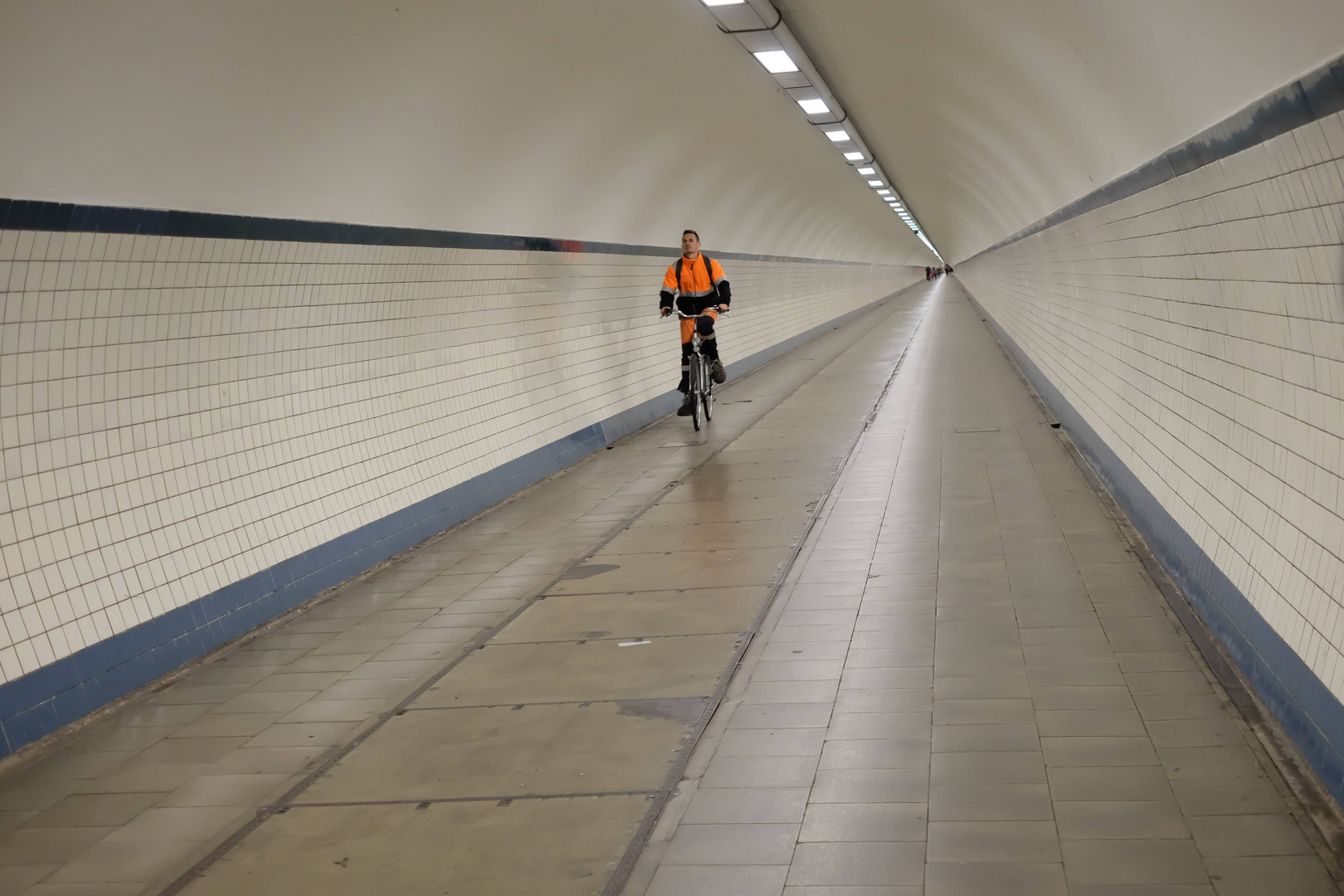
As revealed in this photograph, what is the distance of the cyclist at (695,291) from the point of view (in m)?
13.1

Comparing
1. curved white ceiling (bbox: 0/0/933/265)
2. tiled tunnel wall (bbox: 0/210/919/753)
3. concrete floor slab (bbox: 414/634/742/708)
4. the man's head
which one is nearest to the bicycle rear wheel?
the man's head

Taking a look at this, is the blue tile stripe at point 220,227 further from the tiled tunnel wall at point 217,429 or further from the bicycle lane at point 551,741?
the bicycle lane at point 551,741

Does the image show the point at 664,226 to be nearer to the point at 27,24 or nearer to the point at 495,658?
the point at 495,658

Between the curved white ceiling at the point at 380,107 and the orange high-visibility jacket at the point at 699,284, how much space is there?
36.6 inches

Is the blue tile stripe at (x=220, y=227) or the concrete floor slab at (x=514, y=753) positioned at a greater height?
the blue tile stripe at (x=220, y=227)

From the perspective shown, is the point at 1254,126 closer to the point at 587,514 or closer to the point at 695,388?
the point at 587,514

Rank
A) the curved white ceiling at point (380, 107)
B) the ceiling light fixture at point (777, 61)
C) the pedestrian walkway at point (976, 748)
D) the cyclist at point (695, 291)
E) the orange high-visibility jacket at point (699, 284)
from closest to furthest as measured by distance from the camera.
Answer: the pedestrian walkway at point (976, 748) < the curved white ceiling at point (380, 107) < the ceiling light fixture at point (777, 61) < the cyclist at point (695, 291) < the orange high-visibility jacket at point (699, 284)

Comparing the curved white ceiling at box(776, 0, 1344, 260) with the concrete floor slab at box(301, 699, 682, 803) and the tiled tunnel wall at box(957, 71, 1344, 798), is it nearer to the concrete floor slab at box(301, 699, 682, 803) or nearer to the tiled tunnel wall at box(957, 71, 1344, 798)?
the tiled tunnel wall at box(957, 71, 1344, 798)

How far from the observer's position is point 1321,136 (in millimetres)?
3861

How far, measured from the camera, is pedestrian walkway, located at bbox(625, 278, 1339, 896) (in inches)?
143

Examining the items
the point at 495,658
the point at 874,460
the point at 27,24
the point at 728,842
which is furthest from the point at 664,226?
the point at 728,842

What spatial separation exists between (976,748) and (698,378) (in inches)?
391

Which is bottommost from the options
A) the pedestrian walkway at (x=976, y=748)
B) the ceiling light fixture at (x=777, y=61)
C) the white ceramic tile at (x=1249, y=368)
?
the pedestrian walkway at (x=976, y=748)

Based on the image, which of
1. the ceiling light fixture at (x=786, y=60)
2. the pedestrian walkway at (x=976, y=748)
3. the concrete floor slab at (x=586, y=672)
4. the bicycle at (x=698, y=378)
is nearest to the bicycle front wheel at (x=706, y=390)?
the bicycle at (x=698, y=378)
